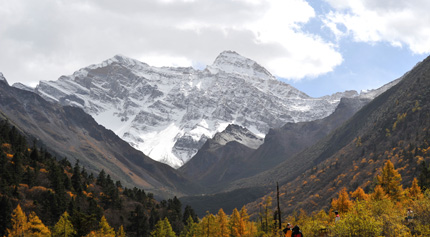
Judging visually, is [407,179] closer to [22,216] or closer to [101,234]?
[101,234]

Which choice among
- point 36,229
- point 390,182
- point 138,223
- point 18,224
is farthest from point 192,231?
point 390,182

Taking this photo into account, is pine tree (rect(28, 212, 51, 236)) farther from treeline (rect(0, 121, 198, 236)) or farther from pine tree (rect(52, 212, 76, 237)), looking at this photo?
pine tree (rect(52, 212, 76, 237))

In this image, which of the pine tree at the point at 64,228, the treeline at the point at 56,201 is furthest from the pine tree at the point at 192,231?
the pine tree at the point at 64,228

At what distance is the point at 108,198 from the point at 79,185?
11.3 m

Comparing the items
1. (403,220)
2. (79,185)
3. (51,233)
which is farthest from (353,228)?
(79,185)

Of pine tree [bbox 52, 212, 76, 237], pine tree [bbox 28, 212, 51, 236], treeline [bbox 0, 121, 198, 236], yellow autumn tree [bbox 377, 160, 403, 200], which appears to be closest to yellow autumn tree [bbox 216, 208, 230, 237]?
treeline [bbox 0, 121, 198, 236]

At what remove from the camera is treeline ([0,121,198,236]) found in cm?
10275

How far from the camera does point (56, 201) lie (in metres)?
119

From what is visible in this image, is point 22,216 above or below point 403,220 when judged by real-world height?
below

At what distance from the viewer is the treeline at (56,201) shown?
337ft

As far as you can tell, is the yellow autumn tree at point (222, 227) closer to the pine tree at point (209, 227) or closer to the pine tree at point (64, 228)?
the pine tree at point (209, 227)

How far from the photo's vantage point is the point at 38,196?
404 ft

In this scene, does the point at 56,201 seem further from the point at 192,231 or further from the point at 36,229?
the point at 192,231

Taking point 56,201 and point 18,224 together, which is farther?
point 56,201
